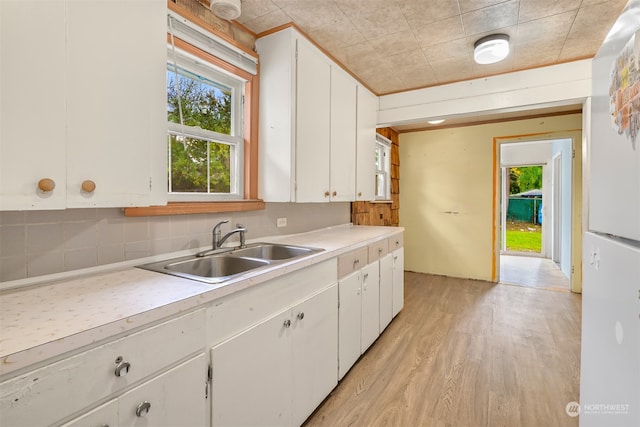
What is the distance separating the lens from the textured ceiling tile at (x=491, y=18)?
1864 mm

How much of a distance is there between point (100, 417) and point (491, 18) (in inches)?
110

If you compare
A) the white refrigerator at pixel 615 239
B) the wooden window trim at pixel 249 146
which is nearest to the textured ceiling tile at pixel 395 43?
the wooden window trim at pixel 249 146

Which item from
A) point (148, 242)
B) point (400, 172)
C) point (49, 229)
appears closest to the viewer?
point (49, 229)

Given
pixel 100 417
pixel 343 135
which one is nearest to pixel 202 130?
pixel 343 135

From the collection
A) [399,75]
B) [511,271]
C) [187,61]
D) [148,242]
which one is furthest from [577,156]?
[148,242]

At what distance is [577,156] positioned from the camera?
3.93m

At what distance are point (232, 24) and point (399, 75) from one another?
5.34 ft

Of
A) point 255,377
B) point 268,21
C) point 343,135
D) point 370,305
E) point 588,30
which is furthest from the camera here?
point 343,135

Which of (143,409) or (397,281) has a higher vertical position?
(143,409)

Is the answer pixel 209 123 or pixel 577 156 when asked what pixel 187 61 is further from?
pixel 577 156

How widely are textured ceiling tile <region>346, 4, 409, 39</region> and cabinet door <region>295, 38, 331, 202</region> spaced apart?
0.38m

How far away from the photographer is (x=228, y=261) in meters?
1.72

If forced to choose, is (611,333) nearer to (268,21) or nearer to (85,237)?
(85,237)

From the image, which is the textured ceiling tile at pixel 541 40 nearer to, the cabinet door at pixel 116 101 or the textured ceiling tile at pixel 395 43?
the textured ceiling tile at pixel 395 43
